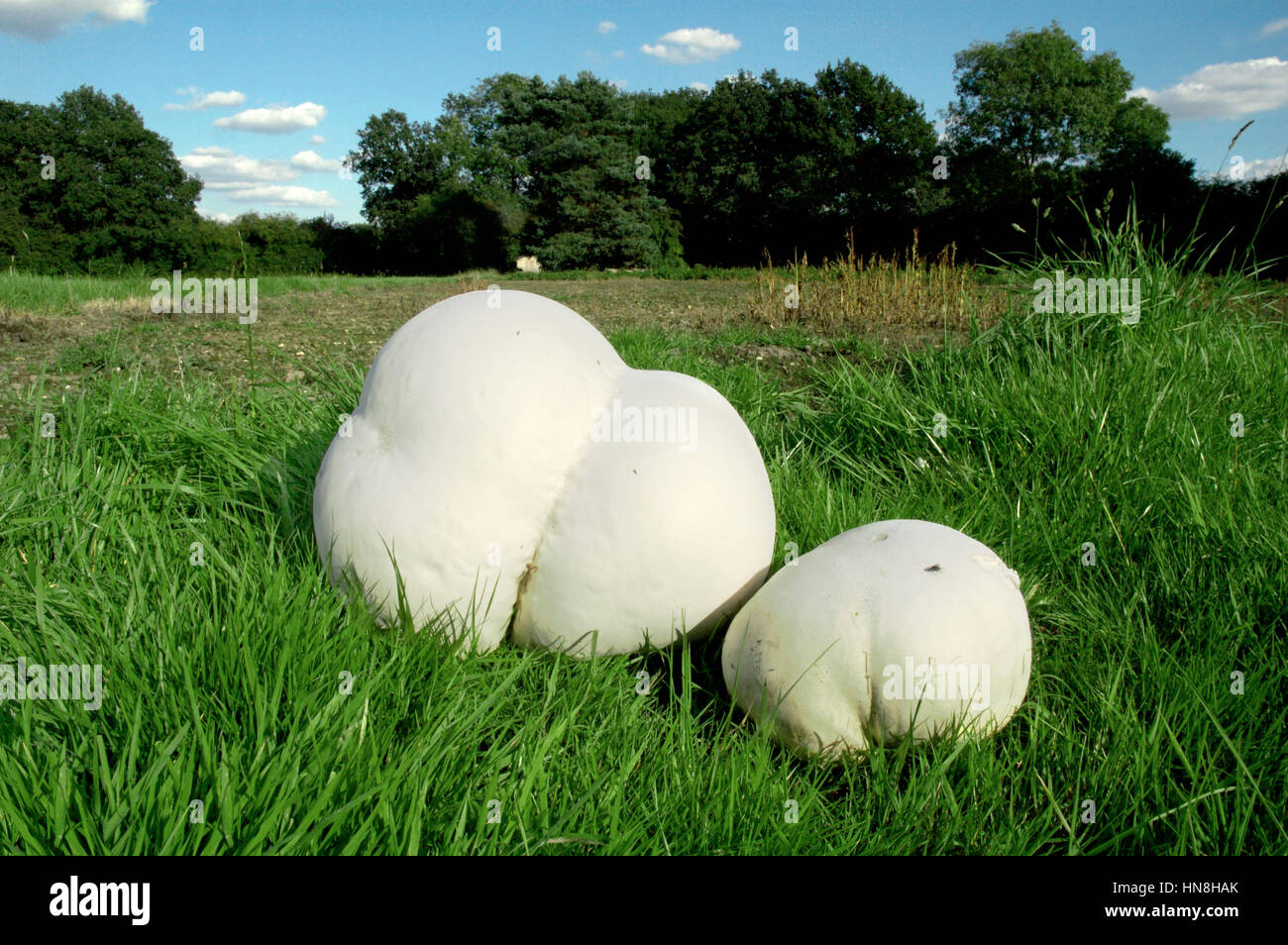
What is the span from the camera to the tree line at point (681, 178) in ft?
102

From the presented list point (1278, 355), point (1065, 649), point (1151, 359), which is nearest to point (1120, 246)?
point (1278, 355)

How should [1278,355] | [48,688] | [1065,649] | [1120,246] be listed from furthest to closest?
[1120,246] → [1278,355] → [1065,649] → [48,688]

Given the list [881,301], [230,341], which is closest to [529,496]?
[230,341]

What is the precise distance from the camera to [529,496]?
6.85ft

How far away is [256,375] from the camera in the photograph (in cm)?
482

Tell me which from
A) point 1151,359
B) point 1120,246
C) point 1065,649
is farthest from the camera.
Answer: point 1120,246

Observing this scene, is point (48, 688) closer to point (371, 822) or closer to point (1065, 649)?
point (371, 822)

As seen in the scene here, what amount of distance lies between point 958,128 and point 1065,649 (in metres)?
40.7
